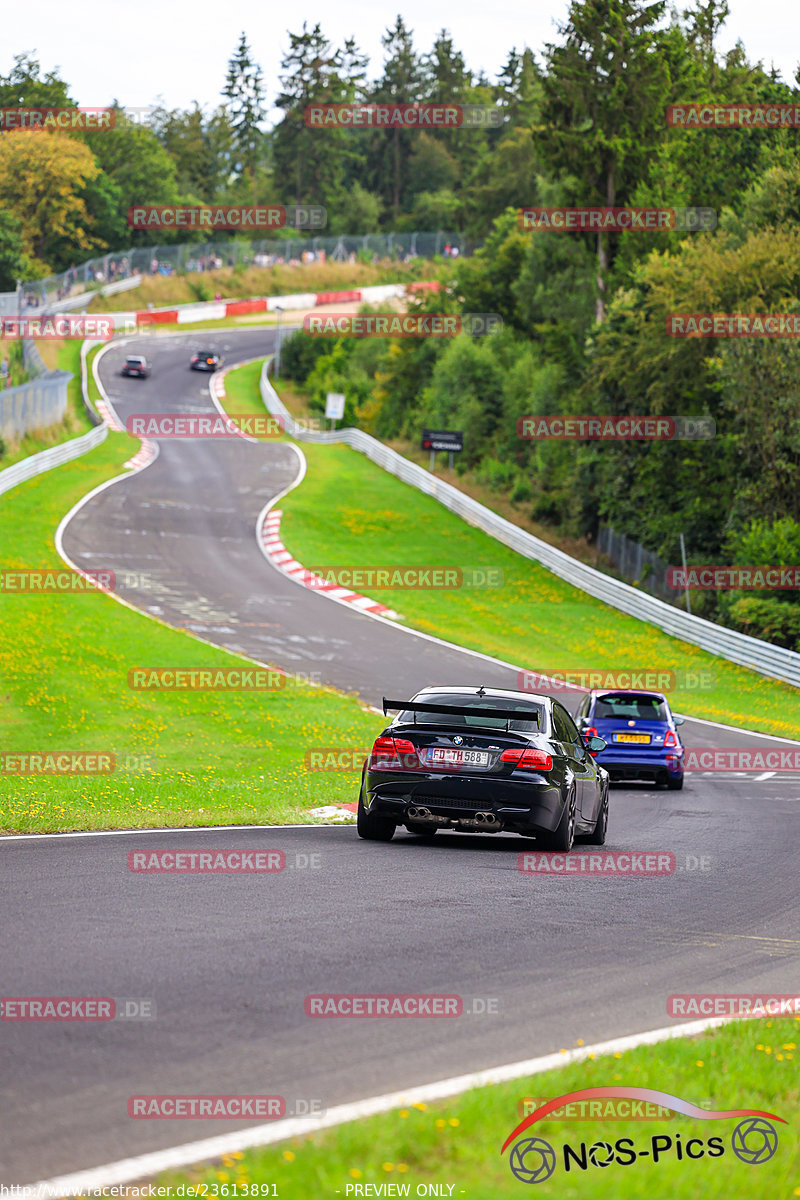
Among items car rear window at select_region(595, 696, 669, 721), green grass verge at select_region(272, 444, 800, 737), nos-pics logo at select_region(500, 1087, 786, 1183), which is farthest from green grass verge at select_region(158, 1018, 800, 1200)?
green grass verge at select_region(272, 444, 800, 737)

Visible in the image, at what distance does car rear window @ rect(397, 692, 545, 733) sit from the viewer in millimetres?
12078

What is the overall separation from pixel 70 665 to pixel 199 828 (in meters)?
14.2

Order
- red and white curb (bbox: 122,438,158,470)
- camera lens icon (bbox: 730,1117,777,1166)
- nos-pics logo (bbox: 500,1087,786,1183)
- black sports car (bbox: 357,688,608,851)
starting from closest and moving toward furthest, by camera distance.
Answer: nos-pics logo (bbox: 500,1087,786,1183) < camera lens icon (bbox: 730,1117,777,1166) < black sports car (bbox: 357,688,608,851) < red and white curb (bbox: 122,438,158,470)

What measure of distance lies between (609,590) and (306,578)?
9.87 metres

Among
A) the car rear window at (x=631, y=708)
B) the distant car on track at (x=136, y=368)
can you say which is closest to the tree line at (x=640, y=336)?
the distant car on track at (x=136, y=368)

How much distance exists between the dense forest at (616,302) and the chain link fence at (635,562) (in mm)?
573

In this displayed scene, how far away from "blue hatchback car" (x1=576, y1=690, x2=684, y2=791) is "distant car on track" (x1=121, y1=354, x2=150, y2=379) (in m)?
61.8

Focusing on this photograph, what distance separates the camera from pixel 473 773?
11703 mm

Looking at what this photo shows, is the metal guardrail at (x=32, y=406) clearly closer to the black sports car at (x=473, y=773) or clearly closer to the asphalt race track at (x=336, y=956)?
the asphalt race track at (x=336, y=956)

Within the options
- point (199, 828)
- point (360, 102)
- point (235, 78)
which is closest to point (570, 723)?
point (199, 828)

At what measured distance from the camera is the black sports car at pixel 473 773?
11680 millimetres

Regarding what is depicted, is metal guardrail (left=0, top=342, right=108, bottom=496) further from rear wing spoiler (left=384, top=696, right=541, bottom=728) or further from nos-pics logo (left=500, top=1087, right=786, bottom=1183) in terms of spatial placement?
nos-pics logo (left=500, top=1087, right=786, bottom=1183)

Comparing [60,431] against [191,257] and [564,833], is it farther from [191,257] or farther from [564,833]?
[191,257]

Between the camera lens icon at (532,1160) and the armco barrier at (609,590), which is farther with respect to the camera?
the armco barrier at (609,590)
